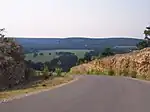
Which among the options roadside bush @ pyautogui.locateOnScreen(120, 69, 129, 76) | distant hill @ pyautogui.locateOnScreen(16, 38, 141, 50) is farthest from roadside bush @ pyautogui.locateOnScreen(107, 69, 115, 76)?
distant hill @ pyautogui.locateOnScreen(16, 38, 141, 50)

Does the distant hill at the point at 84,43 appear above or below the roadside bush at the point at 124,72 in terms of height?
below

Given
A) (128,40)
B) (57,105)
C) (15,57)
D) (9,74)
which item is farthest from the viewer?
(128,40)

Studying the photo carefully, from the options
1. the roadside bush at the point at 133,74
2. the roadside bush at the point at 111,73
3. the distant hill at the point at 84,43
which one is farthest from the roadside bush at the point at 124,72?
the distant hill at the point at 84,43

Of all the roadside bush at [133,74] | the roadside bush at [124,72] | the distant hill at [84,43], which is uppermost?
the roadside bush at [133,74]

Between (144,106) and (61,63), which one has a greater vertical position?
(144,106)

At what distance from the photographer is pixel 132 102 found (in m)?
15.7

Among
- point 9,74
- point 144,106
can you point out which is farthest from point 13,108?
point 9,74

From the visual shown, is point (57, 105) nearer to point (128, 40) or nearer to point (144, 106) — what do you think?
point (144, 106)

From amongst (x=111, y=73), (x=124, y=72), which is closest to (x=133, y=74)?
(x=124, y=72)

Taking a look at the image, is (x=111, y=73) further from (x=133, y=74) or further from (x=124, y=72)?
(x=133, y=74)

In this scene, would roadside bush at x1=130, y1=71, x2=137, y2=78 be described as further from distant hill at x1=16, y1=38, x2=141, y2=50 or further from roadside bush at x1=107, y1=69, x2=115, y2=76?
distant hill at x1=16, y1=38, x2=141, y2=50

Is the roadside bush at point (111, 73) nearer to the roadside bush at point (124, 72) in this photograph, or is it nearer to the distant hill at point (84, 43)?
the roadside bush at point (124, 72)

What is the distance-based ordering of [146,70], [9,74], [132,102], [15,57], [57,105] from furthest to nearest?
1. [146,70]
2. [15,57]
3. [9,74]
4. [132,102]
5. [57,105]

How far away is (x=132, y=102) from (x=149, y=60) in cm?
2638
